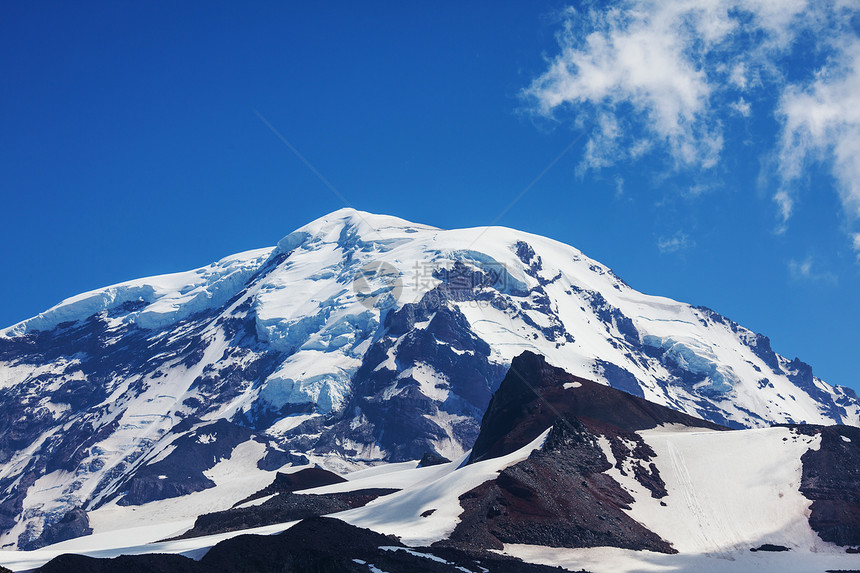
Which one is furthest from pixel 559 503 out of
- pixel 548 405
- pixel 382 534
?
pixel 548 405

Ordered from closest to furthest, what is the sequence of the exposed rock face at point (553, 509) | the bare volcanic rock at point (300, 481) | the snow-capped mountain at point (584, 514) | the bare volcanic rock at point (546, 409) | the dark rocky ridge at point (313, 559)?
1. the dark rocky ridge at point (313, 559)
2. the snow-capped mountain at point (584, 514)
3. the exposed rock face at point (553, 509)
4. the bare volcanic rock at point (546, 409)
5. the bare volcanic rock at point (300, 481)

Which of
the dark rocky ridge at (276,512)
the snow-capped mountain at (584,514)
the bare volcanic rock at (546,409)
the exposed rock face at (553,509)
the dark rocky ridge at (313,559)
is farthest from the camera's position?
the bare volcanic rock at (546,409)

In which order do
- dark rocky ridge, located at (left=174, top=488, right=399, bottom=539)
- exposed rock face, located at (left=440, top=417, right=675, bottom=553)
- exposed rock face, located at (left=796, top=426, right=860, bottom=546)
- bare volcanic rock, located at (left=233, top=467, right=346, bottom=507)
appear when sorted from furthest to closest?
bare volcanic rock, located at (left=233, top=467, right=346, bottom=507) < dark rocky ridge, located at (left=174, top=488, right=399, bottom=539) < exposed rock face, located at (left=796, top=426, right=860, bottom=546) < exposed rock face, located at (left=440, top=417, right=675, bottom=553)

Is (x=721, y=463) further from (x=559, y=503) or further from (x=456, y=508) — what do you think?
(x=456, y=508)

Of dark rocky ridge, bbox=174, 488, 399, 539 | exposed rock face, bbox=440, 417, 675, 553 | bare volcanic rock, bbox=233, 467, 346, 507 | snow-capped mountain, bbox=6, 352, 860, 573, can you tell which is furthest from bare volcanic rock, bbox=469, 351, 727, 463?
bare volcanic rock, bbox=233, 467, 346, 507

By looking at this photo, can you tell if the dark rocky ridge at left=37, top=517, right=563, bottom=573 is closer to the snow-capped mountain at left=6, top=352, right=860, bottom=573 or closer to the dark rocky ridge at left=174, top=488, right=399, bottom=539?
the snow-capped mountain at left=6, top=352, right=860, bottom=573

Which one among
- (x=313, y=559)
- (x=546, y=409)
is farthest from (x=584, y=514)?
(x=546, y=409)

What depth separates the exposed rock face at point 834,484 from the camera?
97.6 meters

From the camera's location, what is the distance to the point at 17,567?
9156 centimetres

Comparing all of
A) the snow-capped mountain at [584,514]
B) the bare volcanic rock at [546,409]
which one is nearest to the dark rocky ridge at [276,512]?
the snow-capped mountain at [584,514]

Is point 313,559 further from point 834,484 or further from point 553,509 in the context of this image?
point 834,484

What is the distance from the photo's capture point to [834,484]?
349 ft

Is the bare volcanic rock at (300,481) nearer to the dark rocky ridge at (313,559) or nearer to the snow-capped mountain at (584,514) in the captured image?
the snow-capped mountain at (584,514)

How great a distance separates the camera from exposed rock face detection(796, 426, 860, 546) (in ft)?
320
